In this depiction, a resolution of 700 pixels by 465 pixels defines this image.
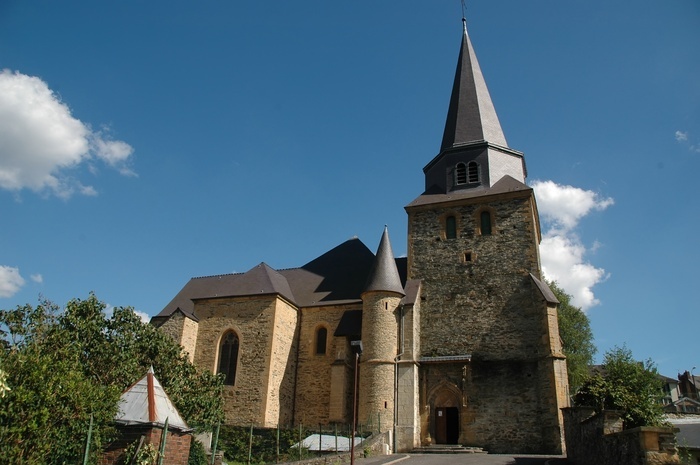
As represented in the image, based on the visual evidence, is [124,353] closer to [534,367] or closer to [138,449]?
[138,449]

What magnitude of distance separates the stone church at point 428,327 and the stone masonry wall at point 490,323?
0.05m

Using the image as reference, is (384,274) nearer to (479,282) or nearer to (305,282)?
(479,282)

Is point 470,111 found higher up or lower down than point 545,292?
higher up

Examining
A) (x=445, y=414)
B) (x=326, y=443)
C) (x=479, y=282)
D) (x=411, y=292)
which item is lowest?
(x=326, y=443)

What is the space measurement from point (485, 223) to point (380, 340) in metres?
7.43

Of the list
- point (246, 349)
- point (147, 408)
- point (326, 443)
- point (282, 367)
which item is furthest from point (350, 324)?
point (147, 408)

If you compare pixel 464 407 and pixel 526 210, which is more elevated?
pixel 526 210

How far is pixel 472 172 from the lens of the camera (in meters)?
26.0

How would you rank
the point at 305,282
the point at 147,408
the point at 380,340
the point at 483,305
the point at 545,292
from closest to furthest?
the point at 147,408
the point at 545,292
the point at 380,340
the point at 483,305
the point at 305,282

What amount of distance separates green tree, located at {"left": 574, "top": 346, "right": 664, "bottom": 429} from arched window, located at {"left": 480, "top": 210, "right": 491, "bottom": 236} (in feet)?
33.8

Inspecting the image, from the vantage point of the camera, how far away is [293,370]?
24688 millimetres

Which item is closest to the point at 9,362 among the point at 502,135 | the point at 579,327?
the point at 502,135

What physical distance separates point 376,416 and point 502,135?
620 inches

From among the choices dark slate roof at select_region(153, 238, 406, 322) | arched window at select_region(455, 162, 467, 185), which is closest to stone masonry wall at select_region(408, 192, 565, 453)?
arched window at select_region(455, 162, 467, 185)
